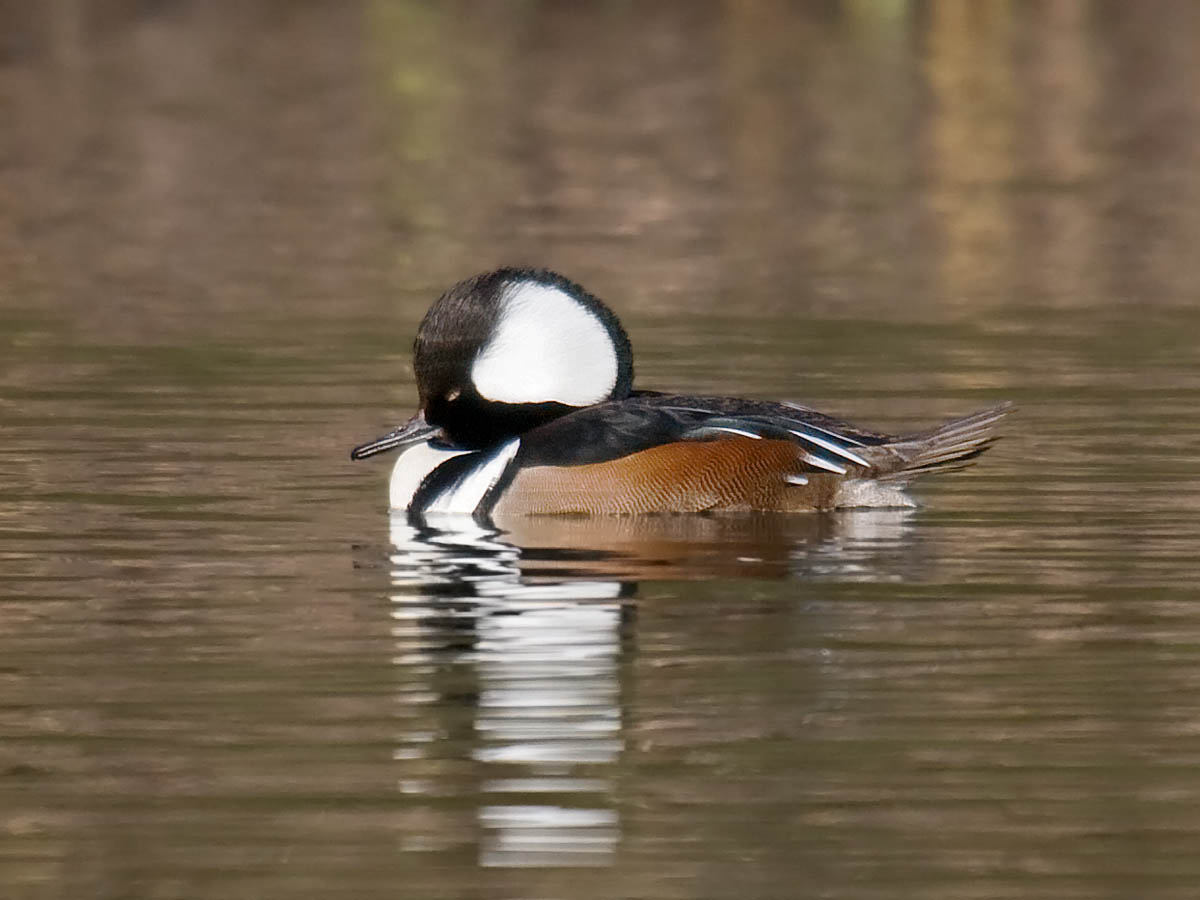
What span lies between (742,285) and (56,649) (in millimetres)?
8937

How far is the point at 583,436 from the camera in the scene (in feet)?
32.9

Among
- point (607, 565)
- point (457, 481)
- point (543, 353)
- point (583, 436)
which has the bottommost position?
point (607, 565)

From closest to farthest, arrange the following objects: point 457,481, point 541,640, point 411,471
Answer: point 541,640 → point 457,481 → point 411,471

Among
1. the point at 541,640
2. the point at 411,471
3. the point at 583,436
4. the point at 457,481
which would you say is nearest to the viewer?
the point at 541,640

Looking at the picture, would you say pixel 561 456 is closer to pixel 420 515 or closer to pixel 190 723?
pixel 420 515

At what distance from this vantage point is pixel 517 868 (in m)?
6.06

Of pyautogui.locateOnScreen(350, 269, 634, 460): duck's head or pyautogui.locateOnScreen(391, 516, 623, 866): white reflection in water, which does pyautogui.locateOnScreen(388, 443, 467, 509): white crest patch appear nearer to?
pyautogui.locateOnScreen(350, 269, 634, 460): duck's head

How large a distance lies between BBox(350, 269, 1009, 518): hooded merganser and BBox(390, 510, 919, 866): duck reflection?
106mm

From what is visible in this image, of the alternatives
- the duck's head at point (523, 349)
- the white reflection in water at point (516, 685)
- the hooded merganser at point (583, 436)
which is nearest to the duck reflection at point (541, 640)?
the white reflection in water at point (516, 685)

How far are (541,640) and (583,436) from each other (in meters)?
2.03

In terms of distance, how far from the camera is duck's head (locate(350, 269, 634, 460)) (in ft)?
33.9

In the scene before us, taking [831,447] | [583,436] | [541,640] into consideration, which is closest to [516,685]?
[541,640]

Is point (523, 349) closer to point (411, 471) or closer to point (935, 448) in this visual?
point (411, 471)

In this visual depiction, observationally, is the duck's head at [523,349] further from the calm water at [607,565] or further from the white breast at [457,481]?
the calm water at [607,565]
